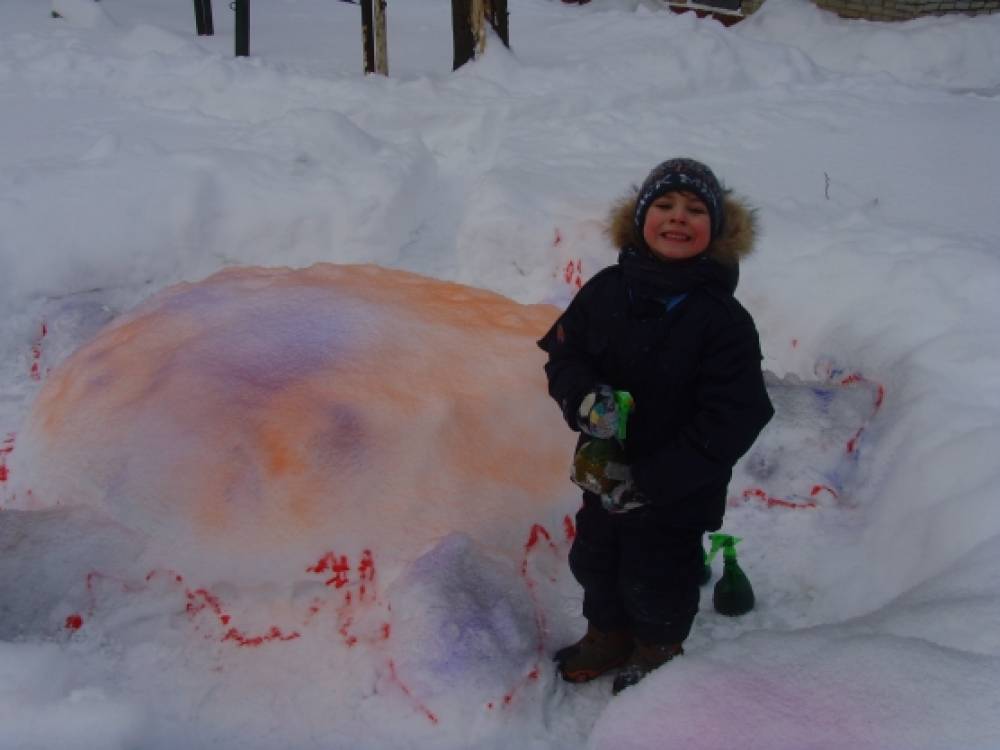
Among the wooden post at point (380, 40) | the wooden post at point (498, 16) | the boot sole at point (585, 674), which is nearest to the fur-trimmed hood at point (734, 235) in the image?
the boot sole at point (585, 674)

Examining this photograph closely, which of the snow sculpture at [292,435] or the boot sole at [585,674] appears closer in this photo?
the boot sole at [585,674]

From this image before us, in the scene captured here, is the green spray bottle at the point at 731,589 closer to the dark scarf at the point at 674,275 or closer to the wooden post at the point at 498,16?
the dark scarf at the point at 674,275

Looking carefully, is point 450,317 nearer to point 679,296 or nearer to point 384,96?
point 679,296

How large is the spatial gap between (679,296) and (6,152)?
4441 millimetres

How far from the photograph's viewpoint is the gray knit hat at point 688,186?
185 cm

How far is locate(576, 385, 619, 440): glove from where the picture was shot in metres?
1.79

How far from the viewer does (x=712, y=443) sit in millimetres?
1755

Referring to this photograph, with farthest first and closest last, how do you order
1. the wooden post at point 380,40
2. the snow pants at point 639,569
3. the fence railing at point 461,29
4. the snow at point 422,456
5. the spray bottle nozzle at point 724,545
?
1. the fence railing at point 461,29
2. the wooden post at point 380,40
3. the spray bottle nozzle at point 724,545
4. the snow pants at point 639,569
5. the snow at point 422,456

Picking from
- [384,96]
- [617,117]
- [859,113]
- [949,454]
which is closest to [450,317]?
[949,454]

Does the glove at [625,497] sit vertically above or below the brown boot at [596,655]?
above

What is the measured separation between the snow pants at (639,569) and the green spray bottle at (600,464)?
145mm

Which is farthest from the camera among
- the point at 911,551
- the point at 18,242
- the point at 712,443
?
the point at 18,242

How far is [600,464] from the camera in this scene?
6.15 feet

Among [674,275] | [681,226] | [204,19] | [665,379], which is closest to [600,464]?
[665,379]
